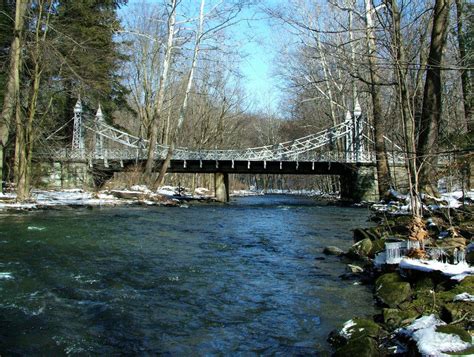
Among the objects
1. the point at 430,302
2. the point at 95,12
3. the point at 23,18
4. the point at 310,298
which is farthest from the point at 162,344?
the point at 95,12

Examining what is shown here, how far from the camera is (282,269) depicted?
6328 mm

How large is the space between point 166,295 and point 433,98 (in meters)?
6.04

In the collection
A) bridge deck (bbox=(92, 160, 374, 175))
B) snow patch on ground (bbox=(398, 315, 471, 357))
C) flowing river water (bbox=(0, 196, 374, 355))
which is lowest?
flowing river water (bbox=(0, 196, 374, 355))

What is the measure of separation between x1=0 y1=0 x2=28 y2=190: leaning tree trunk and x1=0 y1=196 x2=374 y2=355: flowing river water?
6193mm

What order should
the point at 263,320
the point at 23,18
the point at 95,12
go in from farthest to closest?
Answer: 1. the point at 95,12
2. the point at 23,18
3. the point at 263,320

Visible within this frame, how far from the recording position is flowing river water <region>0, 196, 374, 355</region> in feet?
11.8

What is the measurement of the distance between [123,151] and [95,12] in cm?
634

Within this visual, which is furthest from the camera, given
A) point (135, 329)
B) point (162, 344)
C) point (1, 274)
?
point (1, 274)

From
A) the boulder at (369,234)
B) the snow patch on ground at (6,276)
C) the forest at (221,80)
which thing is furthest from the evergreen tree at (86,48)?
the boulder at (369,234)

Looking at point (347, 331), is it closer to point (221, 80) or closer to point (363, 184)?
point (363, 184)

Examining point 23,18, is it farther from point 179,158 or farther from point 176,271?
point 176,271

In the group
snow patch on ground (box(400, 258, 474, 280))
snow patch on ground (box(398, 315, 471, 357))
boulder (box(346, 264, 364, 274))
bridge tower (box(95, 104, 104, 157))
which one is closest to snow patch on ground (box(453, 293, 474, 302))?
snow patch on ground (box(398, 315, 471, 357))

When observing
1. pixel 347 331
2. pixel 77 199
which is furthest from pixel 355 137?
pixel 347 331

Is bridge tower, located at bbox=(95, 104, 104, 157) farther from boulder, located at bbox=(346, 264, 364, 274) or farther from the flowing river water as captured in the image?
boulder, located at bbox=(346, 264, 364, 274)
